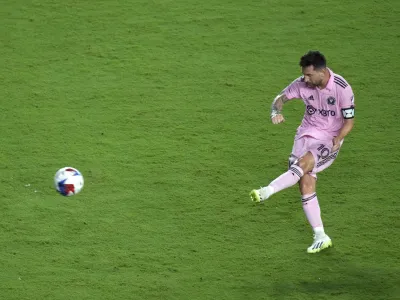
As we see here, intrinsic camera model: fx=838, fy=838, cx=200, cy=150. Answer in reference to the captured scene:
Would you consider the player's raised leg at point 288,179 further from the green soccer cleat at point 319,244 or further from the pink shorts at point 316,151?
the green soccer cleat at point 319,244

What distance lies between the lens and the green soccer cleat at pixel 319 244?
768 centimetres

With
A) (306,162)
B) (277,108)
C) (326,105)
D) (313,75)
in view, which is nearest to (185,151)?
(277,108)

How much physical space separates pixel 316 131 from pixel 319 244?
104 centimetres

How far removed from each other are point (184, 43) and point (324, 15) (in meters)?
2.05

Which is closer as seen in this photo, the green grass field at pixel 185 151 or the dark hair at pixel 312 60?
the dark hair at pixel 312 60

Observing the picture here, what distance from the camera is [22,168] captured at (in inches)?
352

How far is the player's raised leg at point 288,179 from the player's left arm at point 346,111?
276 millimetres

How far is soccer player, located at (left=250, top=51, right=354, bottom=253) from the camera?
7.50 meters

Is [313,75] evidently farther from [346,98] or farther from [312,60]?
[346,98]

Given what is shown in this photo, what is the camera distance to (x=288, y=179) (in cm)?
748

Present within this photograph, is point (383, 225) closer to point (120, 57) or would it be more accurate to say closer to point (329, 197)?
point (329, 197)

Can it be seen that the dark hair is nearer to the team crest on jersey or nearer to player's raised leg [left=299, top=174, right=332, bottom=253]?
the team crest on jersey

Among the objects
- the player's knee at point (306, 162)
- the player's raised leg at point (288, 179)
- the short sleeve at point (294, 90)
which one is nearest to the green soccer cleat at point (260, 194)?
the player's raised leg at point (288, 179)

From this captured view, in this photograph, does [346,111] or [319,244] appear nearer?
[346,111]
